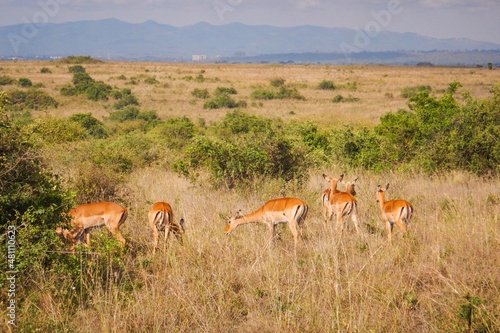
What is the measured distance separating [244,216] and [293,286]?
235 cm

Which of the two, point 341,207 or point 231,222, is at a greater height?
point 341,207

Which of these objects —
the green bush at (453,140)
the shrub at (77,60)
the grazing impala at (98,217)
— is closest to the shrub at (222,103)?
the green bush at (453,140)

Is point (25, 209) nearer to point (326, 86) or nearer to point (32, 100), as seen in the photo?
point (32, 100)

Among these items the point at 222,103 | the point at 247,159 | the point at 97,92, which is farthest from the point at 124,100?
the point at 247,159

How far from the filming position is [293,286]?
473 cm

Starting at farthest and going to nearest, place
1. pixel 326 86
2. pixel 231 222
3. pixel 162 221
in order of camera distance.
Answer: pixel 326 86 → pixel 231 222 → pixel 162 221

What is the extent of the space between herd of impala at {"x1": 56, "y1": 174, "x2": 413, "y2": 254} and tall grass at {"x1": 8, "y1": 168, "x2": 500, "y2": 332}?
191 millimetres

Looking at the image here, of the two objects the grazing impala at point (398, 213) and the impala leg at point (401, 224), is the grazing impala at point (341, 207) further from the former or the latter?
the impala leg at point (401, 224)

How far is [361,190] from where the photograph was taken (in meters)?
9.23

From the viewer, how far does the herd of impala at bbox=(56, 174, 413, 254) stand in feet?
20.5

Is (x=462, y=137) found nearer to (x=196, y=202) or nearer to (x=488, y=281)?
(x=196, y=202)

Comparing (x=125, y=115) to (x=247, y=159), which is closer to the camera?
(x=247, y=159)

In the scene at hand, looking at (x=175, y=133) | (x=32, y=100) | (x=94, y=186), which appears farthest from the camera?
(x=32, y=100)

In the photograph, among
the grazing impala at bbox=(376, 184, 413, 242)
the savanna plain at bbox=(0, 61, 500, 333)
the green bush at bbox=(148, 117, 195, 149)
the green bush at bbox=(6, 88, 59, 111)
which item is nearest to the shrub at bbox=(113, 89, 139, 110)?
the green bush at bbox=(6, 88, 59, 111)
